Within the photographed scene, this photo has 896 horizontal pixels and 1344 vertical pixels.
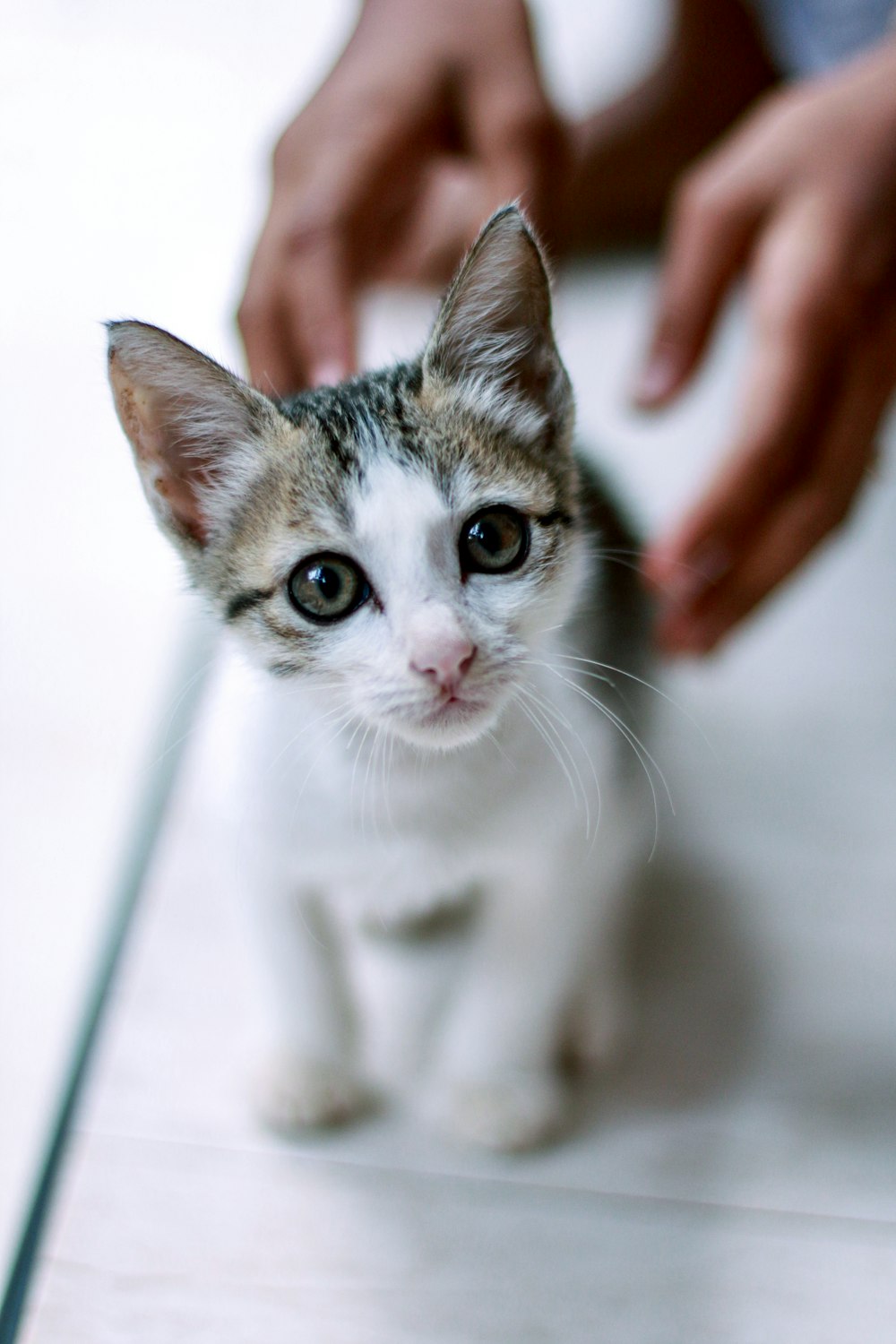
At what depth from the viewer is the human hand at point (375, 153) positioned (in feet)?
3.06

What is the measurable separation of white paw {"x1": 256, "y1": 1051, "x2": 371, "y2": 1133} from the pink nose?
1.52ft

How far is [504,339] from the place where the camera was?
75 centimetres

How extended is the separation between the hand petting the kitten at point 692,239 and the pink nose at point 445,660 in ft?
1.02

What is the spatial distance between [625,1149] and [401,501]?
1.96 feet

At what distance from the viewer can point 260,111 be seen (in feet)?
5.35

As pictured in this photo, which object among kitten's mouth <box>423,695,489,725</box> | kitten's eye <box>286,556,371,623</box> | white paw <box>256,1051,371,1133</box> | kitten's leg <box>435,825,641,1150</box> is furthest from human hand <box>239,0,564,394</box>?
white paw <box>256,1051,371,1133</box>

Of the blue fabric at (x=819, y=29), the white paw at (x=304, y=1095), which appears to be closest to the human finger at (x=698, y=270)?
the white paw at (x=304, y=1095)

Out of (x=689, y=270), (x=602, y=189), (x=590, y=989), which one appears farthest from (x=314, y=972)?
(x=602, y=189)

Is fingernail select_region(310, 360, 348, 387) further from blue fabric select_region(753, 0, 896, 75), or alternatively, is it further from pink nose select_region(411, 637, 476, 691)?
blue fabric select_region(753, 0, 896, 75)

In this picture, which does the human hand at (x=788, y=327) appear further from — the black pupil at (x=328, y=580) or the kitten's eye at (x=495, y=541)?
the black pupil at (x=328, y=580)

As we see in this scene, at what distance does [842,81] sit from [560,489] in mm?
589

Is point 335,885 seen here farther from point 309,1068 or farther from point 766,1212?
point 766,1212

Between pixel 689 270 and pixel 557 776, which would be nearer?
pixel 557 776

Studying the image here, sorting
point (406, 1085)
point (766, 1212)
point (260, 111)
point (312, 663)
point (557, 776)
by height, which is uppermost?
point (260, 111)
